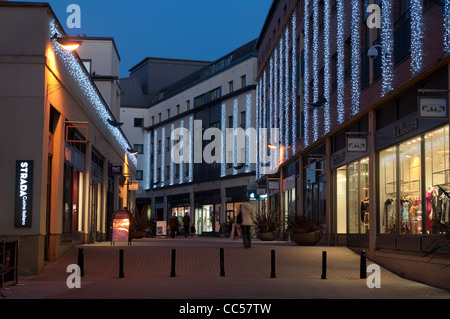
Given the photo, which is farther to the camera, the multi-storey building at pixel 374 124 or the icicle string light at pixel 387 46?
the icicle string light at pixel 387 46

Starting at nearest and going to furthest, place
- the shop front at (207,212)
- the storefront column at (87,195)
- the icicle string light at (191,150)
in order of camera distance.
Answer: the storefront column at (87,195), the shop front at (207,212), the icicle string light at (191,150)

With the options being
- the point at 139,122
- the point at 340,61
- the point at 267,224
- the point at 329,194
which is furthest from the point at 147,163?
the point at 340,61

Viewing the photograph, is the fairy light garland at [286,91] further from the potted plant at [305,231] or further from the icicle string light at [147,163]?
the icicle string light at [147,163]

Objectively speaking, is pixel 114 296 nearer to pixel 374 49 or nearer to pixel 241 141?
pixel 374 49

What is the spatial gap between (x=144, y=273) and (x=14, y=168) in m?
4.17

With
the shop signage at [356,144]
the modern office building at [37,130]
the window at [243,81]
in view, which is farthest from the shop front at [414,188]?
the window at [243,81]

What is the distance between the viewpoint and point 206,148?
2653 inches

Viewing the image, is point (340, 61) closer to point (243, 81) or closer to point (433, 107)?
point (433, 107)

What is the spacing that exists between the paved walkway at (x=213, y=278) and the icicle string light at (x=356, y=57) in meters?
5.01

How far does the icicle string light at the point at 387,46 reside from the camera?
2033 cm

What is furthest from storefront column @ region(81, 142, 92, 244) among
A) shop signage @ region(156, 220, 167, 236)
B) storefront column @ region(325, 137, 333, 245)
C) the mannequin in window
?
shop signage @ region(156, 220, 167, 236)

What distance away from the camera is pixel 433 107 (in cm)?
1486

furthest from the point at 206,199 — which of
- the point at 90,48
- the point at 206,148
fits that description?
the point at 90,48

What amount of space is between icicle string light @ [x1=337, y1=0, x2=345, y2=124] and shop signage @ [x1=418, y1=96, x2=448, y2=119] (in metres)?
11.1
